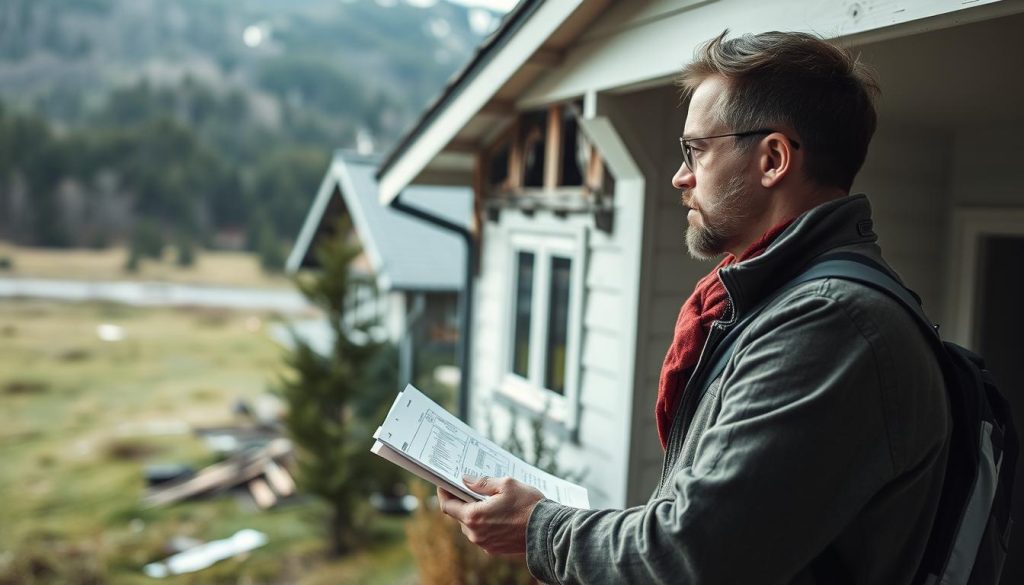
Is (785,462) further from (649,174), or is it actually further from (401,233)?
(401,233)

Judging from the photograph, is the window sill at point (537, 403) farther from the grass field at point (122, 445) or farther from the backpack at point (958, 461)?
the backpack at point (958, 461)

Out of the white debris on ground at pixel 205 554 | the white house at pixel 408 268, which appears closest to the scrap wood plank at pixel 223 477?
the white debris on ground at pixel 205 554

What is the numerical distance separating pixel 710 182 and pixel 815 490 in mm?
551

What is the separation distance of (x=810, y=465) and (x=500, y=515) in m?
0.53

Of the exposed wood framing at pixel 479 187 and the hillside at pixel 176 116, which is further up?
the hillside at pixel 176 116

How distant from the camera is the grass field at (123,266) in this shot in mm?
26203

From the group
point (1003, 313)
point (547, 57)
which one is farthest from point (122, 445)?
point (1003, 313)

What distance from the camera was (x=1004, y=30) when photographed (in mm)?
2033

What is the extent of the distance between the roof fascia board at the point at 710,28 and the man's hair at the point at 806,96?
54 cm

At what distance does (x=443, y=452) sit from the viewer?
1.57m

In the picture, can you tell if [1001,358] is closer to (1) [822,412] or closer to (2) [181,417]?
(1) [822,412]

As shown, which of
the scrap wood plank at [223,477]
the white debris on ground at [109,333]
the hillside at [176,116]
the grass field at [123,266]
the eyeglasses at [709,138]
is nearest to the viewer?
the eyeglasses at [709,138]

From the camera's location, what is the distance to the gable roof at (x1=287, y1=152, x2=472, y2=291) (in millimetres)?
9930

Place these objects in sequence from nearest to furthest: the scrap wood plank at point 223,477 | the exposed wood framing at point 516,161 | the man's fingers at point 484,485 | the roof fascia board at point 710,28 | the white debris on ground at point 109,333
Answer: the man's fingers at point 484,485, the roof fascia board at point 710,28, the exposed wood framing at point 516,161, the scrap wood plank at point 223,477, the white debris on ground at point 109,333
